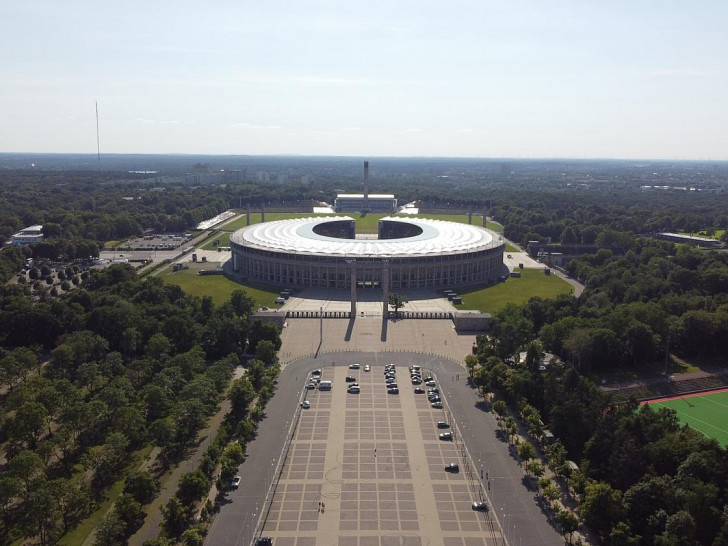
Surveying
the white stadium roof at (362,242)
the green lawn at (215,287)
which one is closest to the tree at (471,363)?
the green lawn at (215,287)

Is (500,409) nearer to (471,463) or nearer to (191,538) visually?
(471,463)

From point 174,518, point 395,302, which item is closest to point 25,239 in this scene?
point 395,302

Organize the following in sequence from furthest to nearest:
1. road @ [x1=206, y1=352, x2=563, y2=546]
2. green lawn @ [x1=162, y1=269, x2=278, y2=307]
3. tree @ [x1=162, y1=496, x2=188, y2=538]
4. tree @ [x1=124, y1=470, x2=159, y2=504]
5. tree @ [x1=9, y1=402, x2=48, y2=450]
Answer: green lawn @ [x1=162, y1=269, x2=278, y2=307], tree @ [x1=9, y1=402, x2=48, y2=450], tree @ [x1=124, y1=470, x2=159, y2=504], road @ [x1=206, y1=352, x2=563, y2=546], tree @ [x1=162, y1=496, x2=188, y2=538]

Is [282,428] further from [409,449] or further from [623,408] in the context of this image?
[623,408]

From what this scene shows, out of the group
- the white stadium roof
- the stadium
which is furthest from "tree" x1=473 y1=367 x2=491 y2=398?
the white stadium roof

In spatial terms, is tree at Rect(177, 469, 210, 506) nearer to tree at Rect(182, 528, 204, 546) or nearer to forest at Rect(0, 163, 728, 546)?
forest at Rect(0, 163, 728, 546)

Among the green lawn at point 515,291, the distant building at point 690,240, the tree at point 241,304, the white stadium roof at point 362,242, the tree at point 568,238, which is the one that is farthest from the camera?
the tree at point 568,238

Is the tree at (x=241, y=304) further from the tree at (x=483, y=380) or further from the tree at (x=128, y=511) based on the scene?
the tree at (x=128, y=511)
